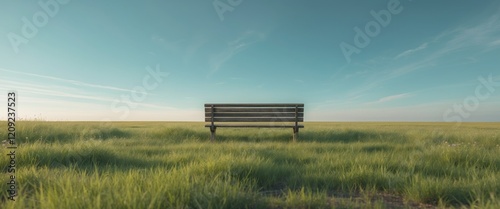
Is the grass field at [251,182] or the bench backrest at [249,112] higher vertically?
the bench backrest at [249,112]

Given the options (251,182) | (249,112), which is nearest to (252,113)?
(249,112)

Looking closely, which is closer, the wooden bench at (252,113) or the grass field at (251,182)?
the grass field at (251,182)

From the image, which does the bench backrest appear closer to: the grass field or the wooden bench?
the wooden bench

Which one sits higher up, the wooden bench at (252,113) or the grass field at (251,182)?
the wooden bench at (252,113)

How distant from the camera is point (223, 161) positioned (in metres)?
3.38

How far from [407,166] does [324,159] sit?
1.15m

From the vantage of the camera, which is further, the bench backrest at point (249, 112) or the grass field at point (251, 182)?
the bench backrest at point (249, 112)

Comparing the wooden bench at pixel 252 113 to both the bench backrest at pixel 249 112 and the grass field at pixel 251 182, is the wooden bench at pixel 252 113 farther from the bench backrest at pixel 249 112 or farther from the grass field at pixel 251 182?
the grass field at pixel 251 182

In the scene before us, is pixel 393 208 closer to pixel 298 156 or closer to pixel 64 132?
pixel 298 156

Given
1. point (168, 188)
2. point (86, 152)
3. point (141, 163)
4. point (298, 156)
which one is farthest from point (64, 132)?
point (168, 188)

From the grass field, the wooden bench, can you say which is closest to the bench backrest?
the wooden bench

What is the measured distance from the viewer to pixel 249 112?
9062mm

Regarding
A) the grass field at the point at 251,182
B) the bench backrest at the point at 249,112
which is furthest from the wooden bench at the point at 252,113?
the grass field at the point at 251,182

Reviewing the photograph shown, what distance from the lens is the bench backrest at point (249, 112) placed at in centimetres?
887
